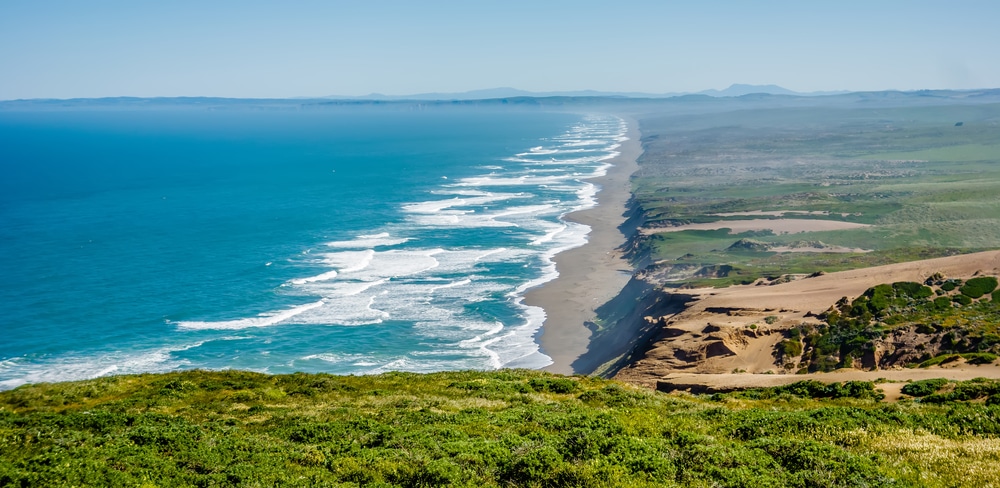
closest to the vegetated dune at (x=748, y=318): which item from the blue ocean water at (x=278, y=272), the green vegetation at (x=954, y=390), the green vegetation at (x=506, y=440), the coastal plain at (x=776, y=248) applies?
the coastal plain at (x=776, y=248)

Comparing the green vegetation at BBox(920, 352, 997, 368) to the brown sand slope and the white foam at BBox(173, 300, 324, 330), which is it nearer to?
the brown sand slope

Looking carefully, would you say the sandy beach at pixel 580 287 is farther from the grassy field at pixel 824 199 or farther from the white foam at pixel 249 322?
the white foam at pixel 249 322

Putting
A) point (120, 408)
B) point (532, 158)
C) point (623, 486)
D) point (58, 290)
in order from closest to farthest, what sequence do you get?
point (623, 486) → point (120, 408) → point (58, 290) → point (532, 158)

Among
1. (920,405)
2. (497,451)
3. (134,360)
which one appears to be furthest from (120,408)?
(134,360)

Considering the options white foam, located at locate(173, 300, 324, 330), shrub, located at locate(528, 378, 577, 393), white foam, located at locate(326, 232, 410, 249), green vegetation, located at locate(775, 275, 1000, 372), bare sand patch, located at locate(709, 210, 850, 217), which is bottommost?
white foam, located at locate(173, 300, 324, 330)

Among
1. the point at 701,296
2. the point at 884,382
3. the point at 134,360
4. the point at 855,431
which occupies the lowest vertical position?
the point at 134,360

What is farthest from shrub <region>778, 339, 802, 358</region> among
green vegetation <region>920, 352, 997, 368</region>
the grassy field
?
the grassy field

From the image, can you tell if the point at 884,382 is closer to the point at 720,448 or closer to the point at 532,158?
the point at 720,448
